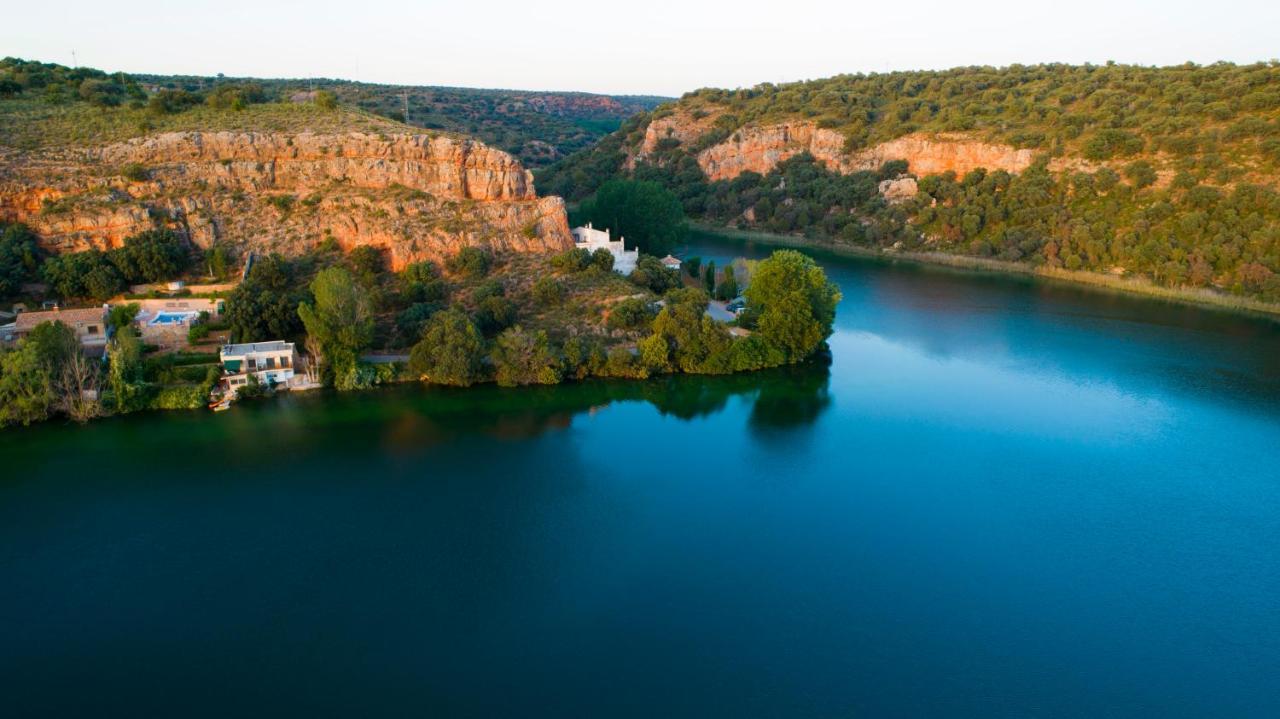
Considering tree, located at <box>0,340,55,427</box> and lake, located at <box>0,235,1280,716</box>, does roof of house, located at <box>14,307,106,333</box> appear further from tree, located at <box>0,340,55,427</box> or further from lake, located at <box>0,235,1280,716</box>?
lake, located at <box>0,235,1280,716</box>

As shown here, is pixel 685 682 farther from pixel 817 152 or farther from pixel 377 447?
pixel 817 152

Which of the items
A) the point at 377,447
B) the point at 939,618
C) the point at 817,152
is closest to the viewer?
the point at 939,618

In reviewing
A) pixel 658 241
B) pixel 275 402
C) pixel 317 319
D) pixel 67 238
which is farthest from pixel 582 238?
pixel 67 238

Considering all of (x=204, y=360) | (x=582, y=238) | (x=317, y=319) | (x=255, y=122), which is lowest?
(x=204, y=360)

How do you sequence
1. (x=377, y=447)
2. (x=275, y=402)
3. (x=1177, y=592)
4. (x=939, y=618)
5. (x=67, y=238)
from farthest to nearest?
(x=67, y=238), (x=275, y=402), (x=377, y=447), (x=1177, y=592), (x=939, y=618)

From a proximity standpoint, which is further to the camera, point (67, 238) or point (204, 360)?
point (67, 238)

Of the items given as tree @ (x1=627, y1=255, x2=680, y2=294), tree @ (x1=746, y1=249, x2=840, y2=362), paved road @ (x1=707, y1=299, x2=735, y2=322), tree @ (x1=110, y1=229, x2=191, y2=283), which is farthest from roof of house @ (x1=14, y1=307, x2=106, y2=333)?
tree @ (x1=746, y1=249, x2=840, y2=362)
